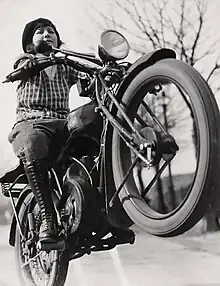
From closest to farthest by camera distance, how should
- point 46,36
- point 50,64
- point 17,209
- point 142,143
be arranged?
point 142,143 < point 50,64 < point 46,36 < point 17,209

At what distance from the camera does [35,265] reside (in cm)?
126

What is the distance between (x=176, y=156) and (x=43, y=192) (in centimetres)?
30

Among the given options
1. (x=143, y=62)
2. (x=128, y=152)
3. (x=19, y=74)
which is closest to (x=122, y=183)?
(x=128, y=152)

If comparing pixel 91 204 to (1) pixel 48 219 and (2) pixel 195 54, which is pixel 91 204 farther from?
(2) pixel 195 54

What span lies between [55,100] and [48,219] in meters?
0.23

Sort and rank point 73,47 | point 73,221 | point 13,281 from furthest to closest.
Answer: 1. point 13,281
2. point 73,47
3. point 73,221

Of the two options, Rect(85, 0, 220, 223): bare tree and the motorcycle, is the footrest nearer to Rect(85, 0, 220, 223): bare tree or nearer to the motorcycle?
the motorcycle

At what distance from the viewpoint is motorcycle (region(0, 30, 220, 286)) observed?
2.87ft

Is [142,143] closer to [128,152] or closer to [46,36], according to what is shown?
[128,152]

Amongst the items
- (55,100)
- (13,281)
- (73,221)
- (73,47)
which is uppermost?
(73,47)

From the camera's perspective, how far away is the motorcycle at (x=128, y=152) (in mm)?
875

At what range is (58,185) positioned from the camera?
1.16m

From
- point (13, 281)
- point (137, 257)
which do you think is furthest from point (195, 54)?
point (13, 281)

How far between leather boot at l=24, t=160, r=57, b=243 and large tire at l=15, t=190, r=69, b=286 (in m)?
0.05
